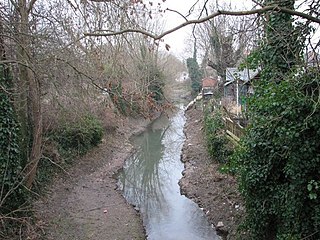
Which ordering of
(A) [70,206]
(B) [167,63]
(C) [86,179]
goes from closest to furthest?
(A) [70,206] → (C) [86,179] → (B) [167,63]

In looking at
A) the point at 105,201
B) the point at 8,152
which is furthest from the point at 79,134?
the point at 8,152

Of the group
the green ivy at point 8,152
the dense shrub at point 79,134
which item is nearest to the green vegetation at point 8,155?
the green ivy at point 8,152

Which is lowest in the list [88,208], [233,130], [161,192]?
[88,208]

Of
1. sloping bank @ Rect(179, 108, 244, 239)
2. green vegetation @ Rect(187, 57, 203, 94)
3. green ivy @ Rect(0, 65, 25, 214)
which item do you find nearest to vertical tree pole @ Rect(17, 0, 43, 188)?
green ivy @ Rect(0, 65, 25, 214)

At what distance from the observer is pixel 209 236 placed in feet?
27.8

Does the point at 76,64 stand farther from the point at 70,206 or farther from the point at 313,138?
the point at 313,138

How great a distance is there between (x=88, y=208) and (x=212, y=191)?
401cm

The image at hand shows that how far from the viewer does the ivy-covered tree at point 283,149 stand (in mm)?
5102

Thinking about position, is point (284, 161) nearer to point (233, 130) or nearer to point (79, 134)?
point (233, 130)

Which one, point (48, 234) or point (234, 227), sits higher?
point (234, 227)

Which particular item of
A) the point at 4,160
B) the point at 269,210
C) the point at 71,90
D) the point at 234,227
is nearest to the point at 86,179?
the point at 71,90

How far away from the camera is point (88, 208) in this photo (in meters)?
9.91

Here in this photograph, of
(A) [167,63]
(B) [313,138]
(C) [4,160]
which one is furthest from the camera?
(A) [167,63]

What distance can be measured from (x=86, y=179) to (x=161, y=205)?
135 inches
